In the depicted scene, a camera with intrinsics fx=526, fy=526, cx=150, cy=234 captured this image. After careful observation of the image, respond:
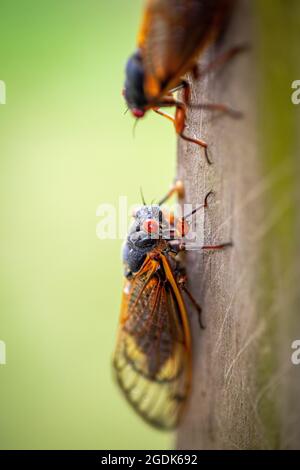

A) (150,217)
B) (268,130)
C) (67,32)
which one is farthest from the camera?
(67,32)

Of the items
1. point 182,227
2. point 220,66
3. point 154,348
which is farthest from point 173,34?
point 154,348

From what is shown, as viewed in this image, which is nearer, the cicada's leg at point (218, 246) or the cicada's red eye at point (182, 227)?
the cicada's leg at point (218, 246)

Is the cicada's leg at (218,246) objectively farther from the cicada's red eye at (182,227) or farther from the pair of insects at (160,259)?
the cicada's red eye at (182,227)

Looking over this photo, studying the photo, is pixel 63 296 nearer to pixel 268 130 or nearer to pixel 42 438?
pixel 42 438

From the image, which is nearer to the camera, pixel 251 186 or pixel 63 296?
pixel 251 186

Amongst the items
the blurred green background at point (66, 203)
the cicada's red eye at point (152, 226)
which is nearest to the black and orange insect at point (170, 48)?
the cicada's red eye at point (152, 226)

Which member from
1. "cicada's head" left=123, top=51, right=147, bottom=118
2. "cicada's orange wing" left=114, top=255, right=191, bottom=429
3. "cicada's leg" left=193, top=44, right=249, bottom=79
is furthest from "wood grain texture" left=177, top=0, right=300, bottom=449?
"cicada's orange wing" left=114, top=255, right=191, bottom=429
